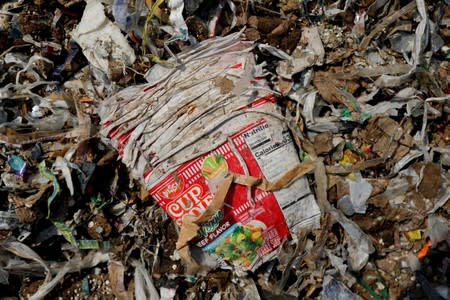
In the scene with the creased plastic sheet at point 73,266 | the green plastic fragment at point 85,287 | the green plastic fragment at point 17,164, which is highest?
the green plastic fragment at point 17,164

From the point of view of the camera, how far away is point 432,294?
1338 mm

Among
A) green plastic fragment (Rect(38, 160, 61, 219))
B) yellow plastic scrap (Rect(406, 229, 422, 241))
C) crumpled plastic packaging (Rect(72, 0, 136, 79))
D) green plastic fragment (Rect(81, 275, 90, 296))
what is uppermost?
crumpled plastic packaging (Rect(72, 0, 136, 79))

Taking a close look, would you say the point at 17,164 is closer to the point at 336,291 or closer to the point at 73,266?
the point at 73,266

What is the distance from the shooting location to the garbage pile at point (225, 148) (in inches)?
51.2

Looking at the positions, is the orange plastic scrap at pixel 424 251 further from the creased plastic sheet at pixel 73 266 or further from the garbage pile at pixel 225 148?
the creased plastic sheet at pixel 73 266

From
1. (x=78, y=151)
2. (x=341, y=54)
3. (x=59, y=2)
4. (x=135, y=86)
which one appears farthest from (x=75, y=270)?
(x=341, y=54)

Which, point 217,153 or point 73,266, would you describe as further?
point 73,266

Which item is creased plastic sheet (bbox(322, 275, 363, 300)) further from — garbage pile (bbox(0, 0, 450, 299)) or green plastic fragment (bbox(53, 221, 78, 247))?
green plastic fragment (bbox(53, 221, 78, 247))

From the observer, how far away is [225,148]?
128 cm

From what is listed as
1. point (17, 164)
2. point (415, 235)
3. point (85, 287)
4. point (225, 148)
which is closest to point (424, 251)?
point (415, 235)

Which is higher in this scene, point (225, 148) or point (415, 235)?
point (225, 148)

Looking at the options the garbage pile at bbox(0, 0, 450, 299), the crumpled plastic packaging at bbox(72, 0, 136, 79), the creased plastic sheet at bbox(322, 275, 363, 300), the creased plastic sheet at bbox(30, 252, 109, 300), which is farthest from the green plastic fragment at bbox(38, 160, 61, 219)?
the creased plastic sheet at bbox(322, 275, 363, 300)

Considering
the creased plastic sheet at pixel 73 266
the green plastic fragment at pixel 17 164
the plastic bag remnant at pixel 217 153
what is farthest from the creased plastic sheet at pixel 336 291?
the green plastic fragment at pixel 17 164

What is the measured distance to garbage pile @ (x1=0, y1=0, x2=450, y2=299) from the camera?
4.27 ft
